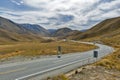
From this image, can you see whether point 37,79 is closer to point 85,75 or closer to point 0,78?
point 0,78

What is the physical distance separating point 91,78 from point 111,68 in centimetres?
683

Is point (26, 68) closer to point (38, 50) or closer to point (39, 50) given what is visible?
point (39, 50)

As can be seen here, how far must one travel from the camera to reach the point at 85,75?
18.6 meters

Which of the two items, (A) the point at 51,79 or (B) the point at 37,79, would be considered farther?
(B) the point at 37,79

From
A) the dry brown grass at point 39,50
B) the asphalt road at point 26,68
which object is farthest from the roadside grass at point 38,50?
the asphalt road at point 26,68

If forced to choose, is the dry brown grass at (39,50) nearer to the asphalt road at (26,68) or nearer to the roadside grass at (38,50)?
the roadside grass at (38,50)

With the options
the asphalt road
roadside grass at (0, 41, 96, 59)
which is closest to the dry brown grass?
roadside grass at (0, 41, 96, 59)

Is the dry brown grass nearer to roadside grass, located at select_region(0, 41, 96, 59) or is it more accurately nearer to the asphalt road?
roadside grass, located at select_region(0, 41, 96, 59)

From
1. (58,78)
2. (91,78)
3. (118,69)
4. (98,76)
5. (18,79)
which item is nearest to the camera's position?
(58,78)

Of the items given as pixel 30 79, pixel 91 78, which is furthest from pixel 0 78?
pixel 91 78

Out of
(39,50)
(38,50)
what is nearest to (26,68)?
(39,50)

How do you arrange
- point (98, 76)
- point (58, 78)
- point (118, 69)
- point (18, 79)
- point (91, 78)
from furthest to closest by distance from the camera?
point (118, 69) → point (98, 76) → point (91, 78) → point (18, 79) → point (58, 78)

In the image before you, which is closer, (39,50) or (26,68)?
(26,68)

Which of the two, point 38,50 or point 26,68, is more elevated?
point 26,68
